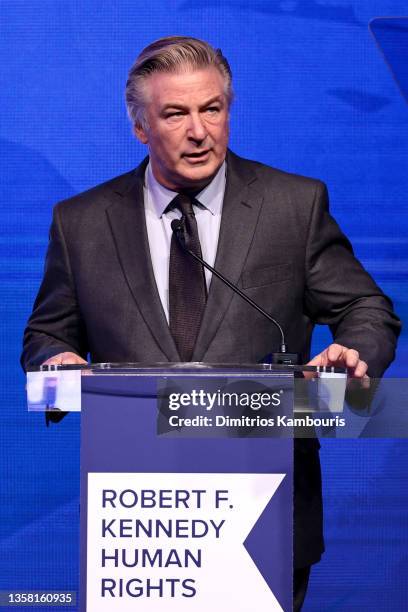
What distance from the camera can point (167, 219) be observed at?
2391mm

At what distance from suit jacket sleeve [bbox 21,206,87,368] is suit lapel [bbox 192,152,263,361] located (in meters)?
0.34

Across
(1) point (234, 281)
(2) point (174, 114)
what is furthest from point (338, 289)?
(2) point (174, 114)

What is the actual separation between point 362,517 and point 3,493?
1.11m

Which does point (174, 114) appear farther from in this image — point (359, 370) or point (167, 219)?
point (359, 370)

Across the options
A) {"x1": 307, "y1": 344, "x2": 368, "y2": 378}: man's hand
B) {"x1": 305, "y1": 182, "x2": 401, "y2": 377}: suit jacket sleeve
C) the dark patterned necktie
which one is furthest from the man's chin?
{"x1": 307, "y1": 344, "x2": 368, "y2": 378}: man's hand

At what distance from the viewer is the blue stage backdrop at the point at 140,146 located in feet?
10.4

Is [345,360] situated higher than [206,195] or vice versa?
[206,195]

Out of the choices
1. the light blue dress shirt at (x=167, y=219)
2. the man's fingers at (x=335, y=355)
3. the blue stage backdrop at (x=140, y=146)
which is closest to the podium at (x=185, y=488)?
the man's fingers at (x=335, y=355)

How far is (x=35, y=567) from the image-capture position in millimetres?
3156

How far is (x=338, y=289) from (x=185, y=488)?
87cm

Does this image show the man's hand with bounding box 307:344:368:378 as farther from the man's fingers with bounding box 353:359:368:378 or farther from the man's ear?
the man's ear

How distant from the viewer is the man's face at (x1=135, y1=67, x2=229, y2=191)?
2346mm

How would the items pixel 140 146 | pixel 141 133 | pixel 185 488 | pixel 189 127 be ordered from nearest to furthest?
pixel 185 488, pixel 189 127, pixel 141 133, pixel 140 146

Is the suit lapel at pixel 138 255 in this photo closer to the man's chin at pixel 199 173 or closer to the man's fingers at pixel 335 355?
the man's chin at pixel 199 173
